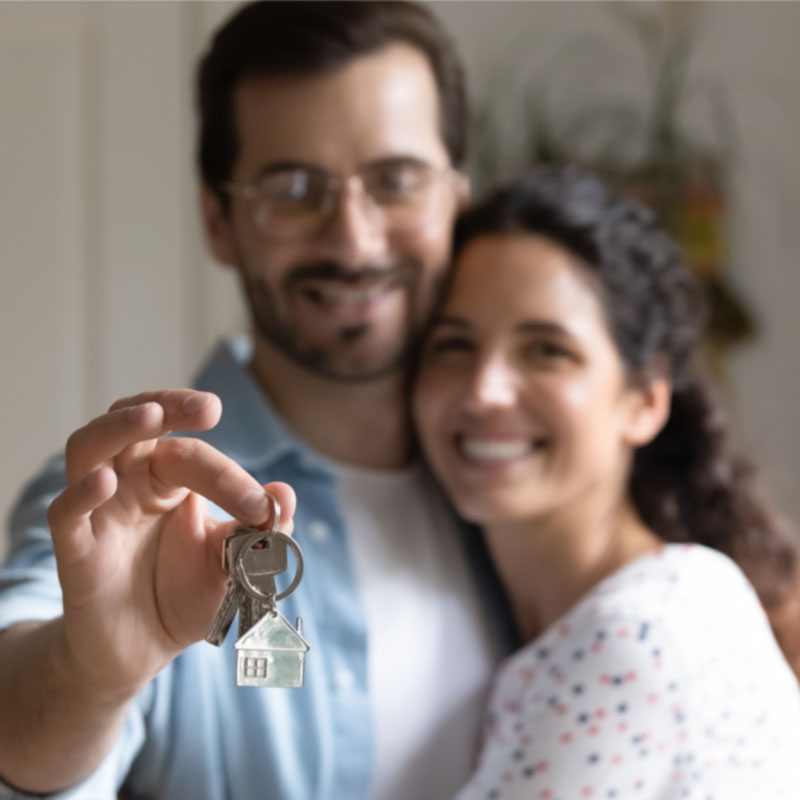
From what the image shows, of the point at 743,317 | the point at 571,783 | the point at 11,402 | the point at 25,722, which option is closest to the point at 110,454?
the point at 25,722

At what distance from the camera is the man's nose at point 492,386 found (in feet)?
3.24

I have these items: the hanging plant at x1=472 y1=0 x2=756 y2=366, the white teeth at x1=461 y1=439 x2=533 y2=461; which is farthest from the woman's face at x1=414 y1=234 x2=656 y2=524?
the hanging plant at x1=472 y1=0 x2=756 y2=366

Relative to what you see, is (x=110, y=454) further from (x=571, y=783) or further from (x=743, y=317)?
(x=743, y=317)

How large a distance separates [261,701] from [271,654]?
426 millimetres

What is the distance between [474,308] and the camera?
1.02 metres

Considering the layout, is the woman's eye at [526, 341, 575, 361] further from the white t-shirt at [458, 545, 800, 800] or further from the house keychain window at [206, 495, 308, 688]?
the house keychain window at [206, 495, 308, 688]

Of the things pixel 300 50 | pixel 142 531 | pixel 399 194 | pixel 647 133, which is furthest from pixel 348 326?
pixel 647 133

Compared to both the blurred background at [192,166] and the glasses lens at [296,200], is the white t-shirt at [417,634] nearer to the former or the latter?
the glasses lens at [296,200]

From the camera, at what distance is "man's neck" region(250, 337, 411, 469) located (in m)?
1.12

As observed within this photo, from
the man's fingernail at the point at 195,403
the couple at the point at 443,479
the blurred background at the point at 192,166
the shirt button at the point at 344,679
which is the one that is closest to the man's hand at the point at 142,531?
the man's fingernail at the point at 195,403

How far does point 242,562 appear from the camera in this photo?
0.50 meters

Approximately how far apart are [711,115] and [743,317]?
390 millimetres

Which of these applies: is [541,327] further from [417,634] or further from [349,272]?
[417,634]

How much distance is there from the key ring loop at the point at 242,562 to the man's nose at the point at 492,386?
0.50 metres
